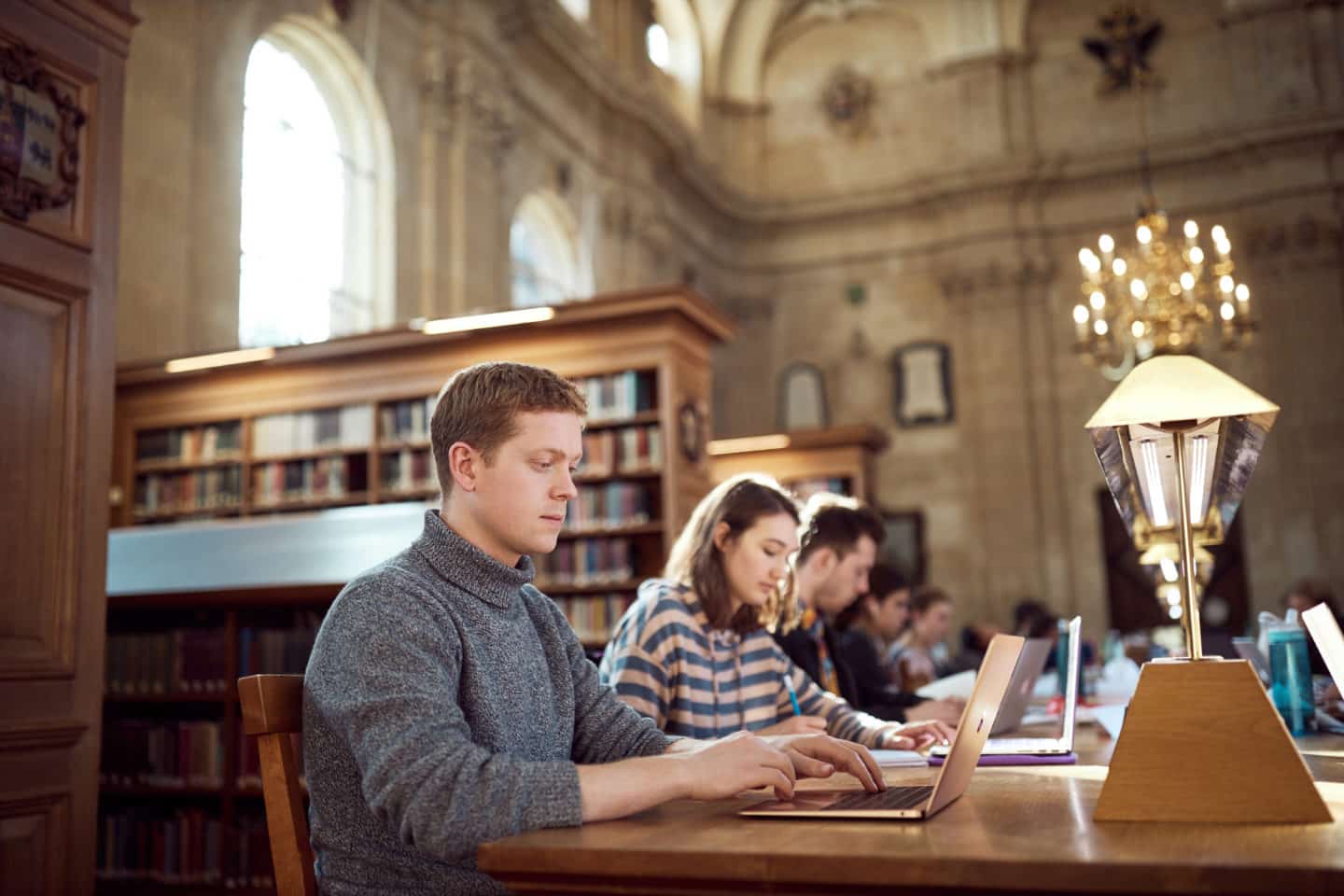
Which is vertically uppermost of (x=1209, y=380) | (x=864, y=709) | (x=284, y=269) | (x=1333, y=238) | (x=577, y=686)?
(x=1333, y=238)

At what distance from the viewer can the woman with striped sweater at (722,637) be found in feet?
8.87

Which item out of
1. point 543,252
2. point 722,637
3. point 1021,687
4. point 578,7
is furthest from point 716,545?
point 578,7

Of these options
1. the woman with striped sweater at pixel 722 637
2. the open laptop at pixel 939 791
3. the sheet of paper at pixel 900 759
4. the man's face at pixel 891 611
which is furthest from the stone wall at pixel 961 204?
the open laptop at pixel 939 791

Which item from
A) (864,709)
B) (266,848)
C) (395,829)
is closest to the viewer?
(395,829)

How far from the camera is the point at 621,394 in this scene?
704 centimetres

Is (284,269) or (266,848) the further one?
(284,269)

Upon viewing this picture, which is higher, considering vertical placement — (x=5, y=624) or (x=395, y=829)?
(x=5, y=624)

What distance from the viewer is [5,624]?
9.39 ft

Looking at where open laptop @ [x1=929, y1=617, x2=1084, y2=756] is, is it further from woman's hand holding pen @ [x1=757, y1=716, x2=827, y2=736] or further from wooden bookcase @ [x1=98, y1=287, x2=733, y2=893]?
wooden bookcase @ [x1=98, y1=287, x2=733, y2=893]

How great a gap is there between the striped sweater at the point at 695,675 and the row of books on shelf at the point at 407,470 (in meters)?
4.53

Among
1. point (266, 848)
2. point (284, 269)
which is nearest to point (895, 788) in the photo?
point (266, 848)

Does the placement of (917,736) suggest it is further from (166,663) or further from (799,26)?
(799,26)

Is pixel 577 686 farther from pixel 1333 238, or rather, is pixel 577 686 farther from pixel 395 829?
pixel 1333 238

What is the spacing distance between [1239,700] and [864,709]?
2464mm
